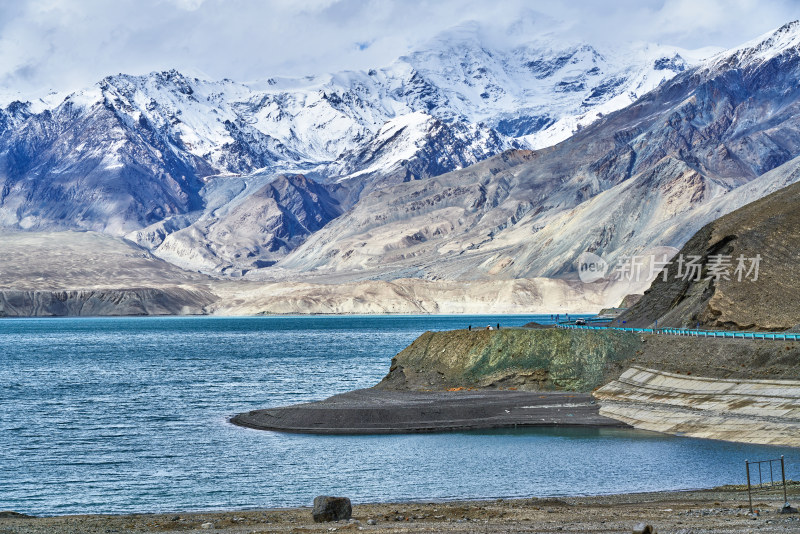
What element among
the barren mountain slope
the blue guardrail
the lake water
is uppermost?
the barren mountain slope

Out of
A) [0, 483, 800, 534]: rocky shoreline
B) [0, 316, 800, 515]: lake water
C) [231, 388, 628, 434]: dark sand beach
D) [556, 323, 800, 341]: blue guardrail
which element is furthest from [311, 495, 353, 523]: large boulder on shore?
[556, 323, 800, 341]: blue guardrail

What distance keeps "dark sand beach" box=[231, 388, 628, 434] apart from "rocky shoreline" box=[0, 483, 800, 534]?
2229cm

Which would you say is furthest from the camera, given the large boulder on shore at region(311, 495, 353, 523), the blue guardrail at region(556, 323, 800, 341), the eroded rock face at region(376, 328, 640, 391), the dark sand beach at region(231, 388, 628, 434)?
the eroded rock face at region(376, 328, 640, 391)

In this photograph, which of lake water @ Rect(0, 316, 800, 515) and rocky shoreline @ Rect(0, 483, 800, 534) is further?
lake water @ Rect(0, 316, 800, 515)

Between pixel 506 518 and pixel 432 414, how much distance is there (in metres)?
31.1

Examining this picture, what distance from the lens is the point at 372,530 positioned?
30.0 meters

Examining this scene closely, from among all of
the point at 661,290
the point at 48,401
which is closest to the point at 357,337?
the point at 661,290

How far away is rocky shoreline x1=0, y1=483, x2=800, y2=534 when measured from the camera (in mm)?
29516

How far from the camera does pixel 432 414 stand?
64.2m

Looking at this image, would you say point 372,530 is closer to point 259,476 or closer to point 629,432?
point 259,476

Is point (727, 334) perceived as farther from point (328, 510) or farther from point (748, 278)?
point (328, 510)

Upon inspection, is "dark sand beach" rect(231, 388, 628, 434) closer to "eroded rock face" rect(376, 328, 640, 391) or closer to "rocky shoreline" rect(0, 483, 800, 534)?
"eroded rock face" rect(376, 328, 640, 391)

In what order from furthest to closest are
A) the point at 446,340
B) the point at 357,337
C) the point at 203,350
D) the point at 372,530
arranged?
the point at 357,337 < the point at 203,350 < the point at 446,340 < the point at 372,530

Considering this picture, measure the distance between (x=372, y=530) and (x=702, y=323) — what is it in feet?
177
